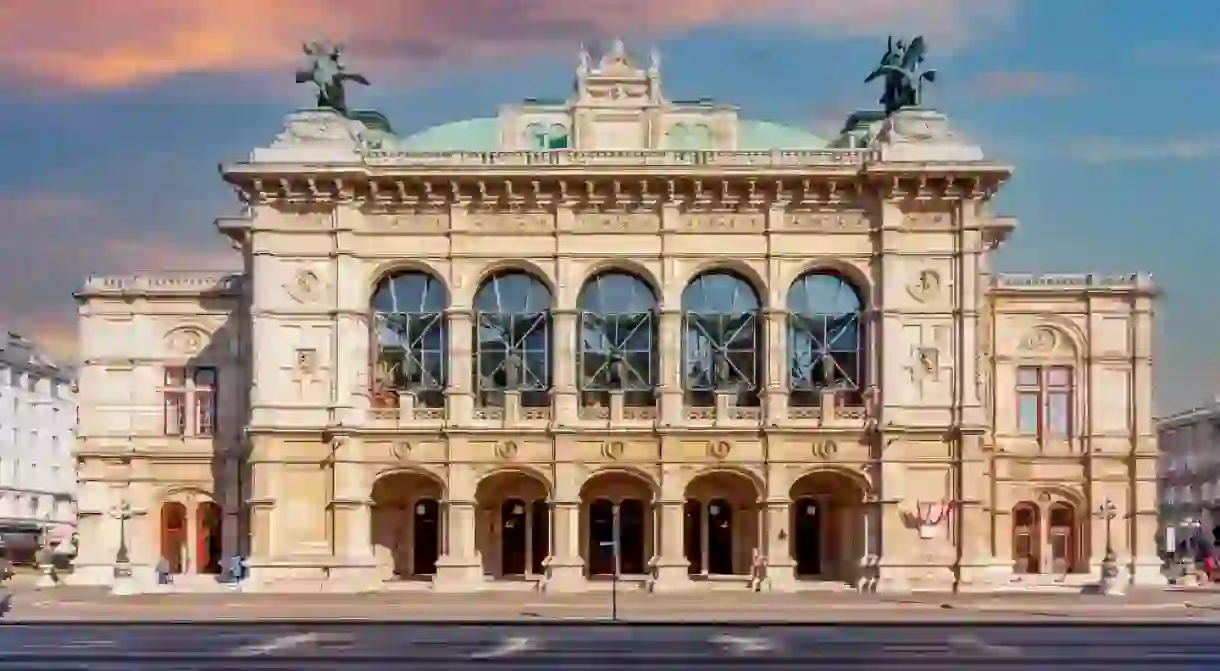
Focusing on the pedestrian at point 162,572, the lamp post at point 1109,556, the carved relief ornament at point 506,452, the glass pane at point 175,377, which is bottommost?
the pedestrian at point 162,572

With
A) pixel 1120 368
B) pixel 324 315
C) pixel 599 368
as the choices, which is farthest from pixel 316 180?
pixel 1120 368

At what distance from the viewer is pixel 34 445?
371ft

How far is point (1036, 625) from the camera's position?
1706 inches

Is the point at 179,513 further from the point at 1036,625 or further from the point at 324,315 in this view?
the point at 1036,625

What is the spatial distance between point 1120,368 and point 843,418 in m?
11.1

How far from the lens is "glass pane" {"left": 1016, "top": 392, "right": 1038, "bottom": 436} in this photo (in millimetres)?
67750

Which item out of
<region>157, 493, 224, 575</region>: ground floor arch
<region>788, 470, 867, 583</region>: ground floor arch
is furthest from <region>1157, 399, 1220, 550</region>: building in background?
<region>157, 493, 224, 575</region>: ground floor arch

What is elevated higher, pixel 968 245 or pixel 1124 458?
pixel 968 245

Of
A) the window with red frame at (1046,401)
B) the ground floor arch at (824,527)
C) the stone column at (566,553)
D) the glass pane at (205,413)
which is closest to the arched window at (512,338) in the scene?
the stone column at (566,553)

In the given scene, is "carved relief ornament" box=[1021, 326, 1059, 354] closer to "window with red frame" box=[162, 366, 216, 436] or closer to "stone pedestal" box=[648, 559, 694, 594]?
"stone pedestal" box=[648, 559, 694, 594]

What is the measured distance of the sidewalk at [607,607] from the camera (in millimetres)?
46750

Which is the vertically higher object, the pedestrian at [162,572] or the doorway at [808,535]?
the doorway at [808,535]

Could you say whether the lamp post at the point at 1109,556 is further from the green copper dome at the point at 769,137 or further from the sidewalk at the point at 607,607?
the green copper dome at the point at 769,137

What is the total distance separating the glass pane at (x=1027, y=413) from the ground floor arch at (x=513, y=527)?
17161 millimetres
